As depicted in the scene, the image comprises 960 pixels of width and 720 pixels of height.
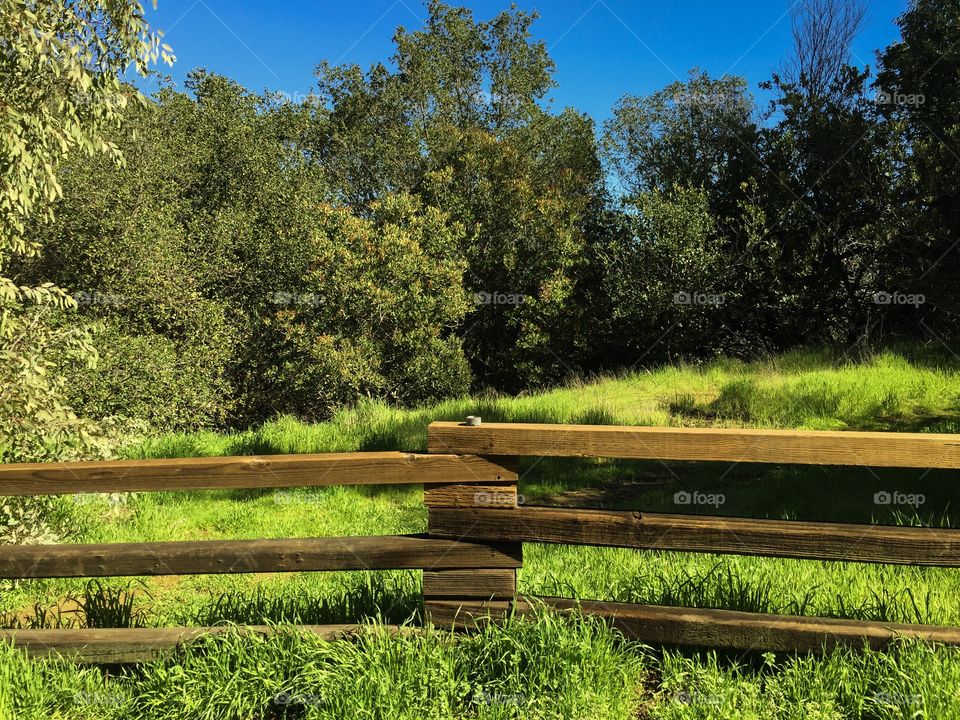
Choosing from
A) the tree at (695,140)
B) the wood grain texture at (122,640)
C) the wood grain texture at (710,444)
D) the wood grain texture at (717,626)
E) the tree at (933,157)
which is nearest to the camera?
the wood grain texture at (710,444)

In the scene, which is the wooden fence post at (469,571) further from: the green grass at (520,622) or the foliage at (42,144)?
the foliage at (42,144)

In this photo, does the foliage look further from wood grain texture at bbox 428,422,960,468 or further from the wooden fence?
Result: wood grain texture at bbox 428,422,960,468

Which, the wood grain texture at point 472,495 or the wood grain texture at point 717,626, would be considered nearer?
the wood grain texture at point 717,626

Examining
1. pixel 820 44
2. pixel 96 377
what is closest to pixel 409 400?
pixel 96 377

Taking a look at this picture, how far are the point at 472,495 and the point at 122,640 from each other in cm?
182

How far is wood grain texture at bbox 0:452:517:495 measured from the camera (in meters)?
3.21

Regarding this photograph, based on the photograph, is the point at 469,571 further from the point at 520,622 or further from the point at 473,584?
the point at 520,622

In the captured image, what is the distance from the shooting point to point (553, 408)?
12516 millimetres

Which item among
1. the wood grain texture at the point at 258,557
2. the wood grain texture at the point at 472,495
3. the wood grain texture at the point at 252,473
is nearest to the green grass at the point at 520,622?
the wood grain texture at the point at 258,557

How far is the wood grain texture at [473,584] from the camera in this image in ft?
10.6

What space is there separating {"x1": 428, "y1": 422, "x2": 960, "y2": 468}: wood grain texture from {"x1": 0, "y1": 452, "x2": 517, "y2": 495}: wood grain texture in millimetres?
98

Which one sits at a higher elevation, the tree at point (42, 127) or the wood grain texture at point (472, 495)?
the tree at point (42, 127)

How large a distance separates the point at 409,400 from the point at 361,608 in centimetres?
1777

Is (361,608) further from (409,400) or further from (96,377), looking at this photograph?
(409,400)
